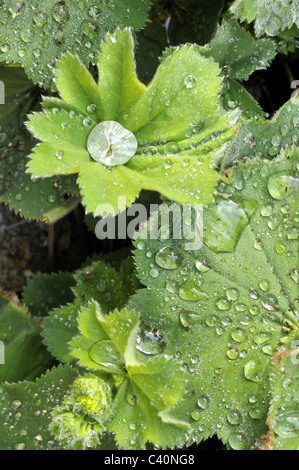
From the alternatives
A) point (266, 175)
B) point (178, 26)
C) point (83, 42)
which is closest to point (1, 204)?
point (83, 42)

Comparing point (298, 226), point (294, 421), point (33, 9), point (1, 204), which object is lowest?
point (294, 421)

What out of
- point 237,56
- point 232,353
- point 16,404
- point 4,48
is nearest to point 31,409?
point 16,404

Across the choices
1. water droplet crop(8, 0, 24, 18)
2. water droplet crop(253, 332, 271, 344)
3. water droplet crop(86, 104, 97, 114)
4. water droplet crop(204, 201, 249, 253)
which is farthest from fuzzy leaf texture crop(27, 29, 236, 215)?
water droplet crop(253, 332, 271, 344)

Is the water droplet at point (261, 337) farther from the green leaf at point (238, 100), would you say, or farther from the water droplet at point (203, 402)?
the green leaf at point (238, 100)

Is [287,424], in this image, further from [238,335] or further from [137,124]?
[137,124]

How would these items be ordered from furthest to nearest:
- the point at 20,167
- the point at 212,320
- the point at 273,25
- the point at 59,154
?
the point at 20,167 → the point at 273,25 → the point at 212,320 → the point at 59,154

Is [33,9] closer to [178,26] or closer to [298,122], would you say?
[178,26]
